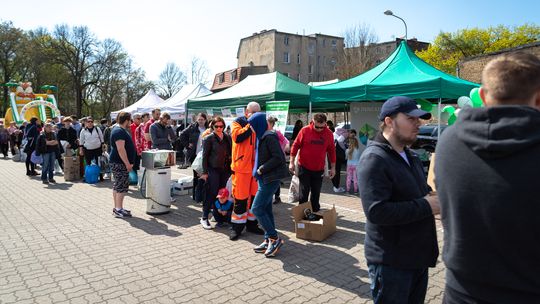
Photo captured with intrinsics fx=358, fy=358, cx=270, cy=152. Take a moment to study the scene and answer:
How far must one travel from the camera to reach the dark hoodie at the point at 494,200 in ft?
3.85

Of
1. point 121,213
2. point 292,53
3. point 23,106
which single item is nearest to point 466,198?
point 121,213

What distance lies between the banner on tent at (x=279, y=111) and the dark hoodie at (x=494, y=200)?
7.70 meters

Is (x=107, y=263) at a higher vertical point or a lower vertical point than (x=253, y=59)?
lower

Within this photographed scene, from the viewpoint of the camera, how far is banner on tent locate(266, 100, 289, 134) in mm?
9250

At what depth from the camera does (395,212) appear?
186 centimetres

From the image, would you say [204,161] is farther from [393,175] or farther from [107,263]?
[393,175]

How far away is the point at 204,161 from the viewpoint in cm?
583

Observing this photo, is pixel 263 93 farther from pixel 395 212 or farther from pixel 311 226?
pixel 395 212

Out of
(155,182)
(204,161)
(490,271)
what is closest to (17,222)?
(155,182)

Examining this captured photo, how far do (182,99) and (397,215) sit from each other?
643 inches

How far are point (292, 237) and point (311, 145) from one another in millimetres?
1555

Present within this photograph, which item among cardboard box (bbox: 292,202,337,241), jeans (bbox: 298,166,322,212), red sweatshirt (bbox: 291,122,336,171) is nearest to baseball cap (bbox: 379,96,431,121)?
cardboard box (bbox: 292,202,337,241)

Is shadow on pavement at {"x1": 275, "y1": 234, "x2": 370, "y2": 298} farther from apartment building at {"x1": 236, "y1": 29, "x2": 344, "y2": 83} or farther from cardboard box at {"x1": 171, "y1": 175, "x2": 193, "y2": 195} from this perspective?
apartment building at {"x1": 236, "y1": 29, "x2": 344, "y2": 83}

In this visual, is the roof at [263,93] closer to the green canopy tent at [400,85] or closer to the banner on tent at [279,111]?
the banner on tent at [279,111]
